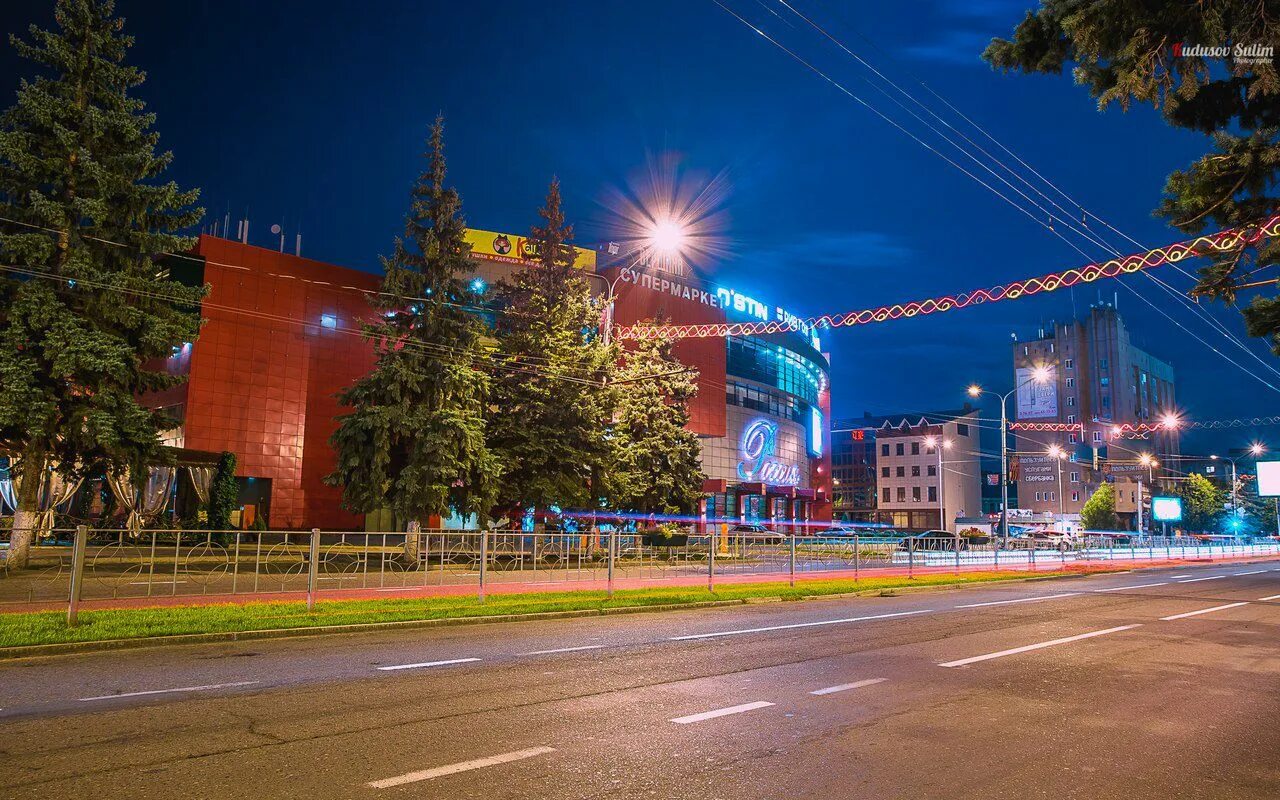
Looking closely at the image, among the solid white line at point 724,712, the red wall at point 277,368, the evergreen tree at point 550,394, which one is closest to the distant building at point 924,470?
the red wall at point 277,368

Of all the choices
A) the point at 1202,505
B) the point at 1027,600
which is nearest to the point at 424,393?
the point at 1027,600

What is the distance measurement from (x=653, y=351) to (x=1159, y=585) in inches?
938

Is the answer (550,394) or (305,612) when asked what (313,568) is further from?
(550,394)

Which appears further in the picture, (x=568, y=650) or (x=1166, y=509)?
(x=1166, y=509)

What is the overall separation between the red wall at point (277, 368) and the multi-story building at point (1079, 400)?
9438 cm

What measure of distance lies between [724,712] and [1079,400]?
130989 millimetres

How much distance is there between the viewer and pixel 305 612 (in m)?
15.4

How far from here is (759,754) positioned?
6273 mm

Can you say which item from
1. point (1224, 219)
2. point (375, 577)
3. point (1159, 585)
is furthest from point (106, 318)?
point (1159, 585)

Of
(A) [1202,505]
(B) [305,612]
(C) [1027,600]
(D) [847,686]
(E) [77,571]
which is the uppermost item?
(A) [1202,505]

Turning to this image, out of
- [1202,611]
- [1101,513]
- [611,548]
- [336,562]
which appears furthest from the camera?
[1101,513]

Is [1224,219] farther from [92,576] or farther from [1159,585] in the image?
[1159,585]

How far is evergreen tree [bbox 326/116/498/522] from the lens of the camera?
30.5 metres

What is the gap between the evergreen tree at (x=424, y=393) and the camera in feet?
100.0
